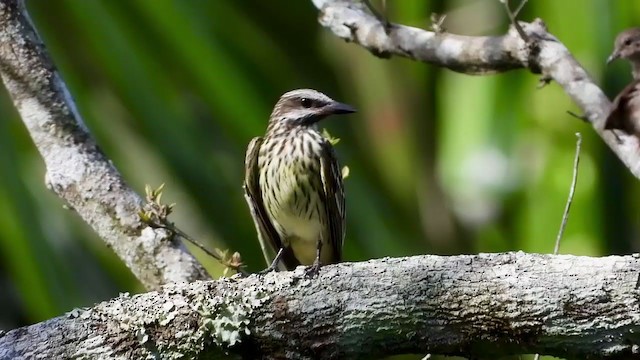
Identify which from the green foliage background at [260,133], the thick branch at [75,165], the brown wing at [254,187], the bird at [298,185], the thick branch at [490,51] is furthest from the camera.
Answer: the green foliage background at [260,133]

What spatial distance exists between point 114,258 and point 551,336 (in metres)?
5.23

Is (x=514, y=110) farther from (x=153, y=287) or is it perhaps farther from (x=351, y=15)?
(x=153, y=287)

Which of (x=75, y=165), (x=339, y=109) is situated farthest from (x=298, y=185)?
(x=75, y=165)

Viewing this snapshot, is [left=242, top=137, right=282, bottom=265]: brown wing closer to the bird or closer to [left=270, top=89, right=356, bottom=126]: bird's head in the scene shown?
the bird

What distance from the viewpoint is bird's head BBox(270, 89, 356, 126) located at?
5805 millimetres

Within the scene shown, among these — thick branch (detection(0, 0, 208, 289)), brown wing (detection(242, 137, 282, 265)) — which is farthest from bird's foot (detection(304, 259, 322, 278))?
brown wing (detection(242, 137, 282, 265))

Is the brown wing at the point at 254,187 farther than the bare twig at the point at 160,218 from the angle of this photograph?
Yes

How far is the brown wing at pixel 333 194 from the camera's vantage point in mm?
5562

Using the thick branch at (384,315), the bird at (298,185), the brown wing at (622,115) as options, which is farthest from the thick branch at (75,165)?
the brown wing at (622,115)

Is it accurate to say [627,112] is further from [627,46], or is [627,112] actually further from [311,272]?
[311,272]

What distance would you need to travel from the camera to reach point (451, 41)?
5.10 meters

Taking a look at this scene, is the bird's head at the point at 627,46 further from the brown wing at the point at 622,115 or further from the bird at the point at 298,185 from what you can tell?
the bird at the point at 298,185

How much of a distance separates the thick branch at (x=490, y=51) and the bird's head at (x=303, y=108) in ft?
1.77

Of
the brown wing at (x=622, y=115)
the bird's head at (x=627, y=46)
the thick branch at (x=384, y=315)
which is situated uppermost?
the bird's head at (x=627, y=46)
